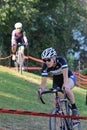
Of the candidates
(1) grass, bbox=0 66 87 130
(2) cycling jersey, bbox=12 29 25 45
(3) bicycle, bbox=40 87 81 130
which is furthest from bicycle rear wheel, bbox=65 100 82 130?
(2) cycling jersey, bbox=12 29 25 45

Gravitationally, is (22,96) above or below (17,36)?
below

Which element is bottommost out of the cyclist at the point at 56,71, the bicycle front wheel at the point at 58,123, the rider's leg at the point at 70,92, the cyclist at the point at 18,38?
the bicycle front wheel at the point at 58,123

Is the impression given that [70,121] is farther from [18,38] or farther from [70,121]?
[18,38]

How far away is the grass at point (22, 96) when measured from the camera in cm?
1145

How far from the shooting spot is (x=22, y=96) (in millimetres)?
13180

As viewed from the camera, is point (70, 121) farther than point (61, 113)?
Yes

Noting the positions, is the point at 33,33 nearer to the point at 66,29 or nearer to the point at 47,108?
the point at 66,29

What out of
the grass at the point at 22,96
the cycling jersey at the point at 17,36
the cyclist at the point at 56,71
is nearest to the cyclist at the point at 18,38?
the cycling jersey at the point at 17,36

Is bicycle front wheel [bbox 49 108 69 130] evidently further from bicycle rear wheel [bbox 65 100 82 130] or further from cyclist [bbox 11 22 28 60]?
cyclist [bbox 11 22 28 60]

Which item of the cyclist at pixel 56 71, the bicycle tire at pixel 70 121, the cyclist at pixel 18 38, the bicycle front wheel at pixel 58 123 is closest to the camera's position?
the cyclist at pixel 56 71

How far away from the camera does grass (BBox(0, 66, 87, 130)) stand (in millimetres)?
11451

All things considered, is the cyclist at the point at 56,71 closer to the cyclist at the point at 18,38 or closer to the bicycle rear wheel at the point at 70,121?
the bicycle rear wheel at the point at 70,121

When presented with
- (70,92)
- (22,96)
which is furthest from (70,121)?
(22,96)

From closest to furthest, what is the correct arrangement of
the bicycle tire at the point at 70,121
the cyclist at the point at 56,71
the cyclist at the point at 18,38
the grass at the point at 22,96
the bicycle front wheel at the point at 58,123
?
1. the cyclist at the point at 56,71
2. the bicycle front wheel at the point at 58,123
3. the bicycle tire at the point at 70,121
4. the grass at the point at 22,96
5. the cyclist at the point at 18,38
